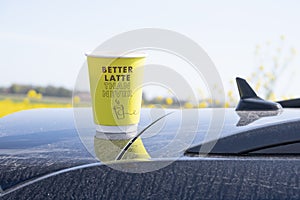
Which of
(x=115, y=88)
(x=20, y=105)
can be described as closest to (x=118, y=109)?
(x=115, y=88)

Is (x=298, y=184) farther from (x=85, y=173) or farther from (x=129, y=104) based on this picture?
(x=129, y=104)

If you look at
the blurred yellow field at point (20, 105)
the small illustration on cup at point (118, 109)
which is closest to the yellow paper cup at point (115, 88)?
the small illustration on cup at point (118, 109)

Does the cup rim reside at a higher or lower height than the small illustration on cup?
higher

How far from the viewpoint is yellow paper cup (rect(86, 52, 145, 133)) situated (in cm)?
182

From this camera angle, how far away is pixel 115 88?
185cm

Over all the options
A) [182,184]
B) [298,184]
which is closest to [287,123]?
[298,184]

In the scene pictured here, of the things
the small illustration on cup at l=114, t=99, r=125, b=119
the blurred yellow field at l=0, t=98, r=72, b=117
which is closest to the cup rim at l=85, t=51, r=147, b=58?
the small illustration on cup at l=114, t=99, r=125, b=119

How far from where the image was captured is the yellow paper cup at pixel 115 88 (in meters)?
1.82

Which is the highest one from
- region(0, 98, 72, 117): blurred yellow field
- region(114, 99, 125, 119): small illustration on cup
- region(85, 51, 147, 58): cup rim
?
region(85, 51, 147, 58): cup rim

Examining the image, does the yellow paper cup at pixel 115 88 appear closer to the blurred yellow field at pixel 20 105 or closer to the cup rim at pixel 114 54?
the cup rim at pixel 114 54

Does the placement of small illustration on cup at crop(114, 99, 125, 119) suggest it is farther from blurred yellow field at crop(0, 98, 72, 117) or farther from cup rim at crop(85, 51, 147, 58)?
blurred yellow field at crop(0, 98, 72, 117)

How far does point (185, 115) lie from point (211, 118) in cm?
16

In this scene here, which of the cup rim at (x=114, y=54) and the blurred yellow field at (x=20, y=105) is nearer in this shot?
the cup rim at (x=114, y=54)

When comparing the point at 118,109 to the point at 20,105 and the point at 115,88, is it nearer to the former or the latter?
the point at 115,88
